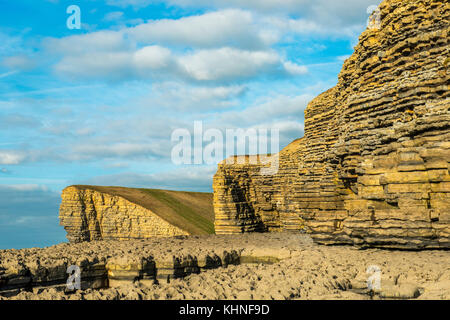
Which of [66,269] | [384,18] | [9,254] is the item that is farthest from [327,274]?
[9,254]

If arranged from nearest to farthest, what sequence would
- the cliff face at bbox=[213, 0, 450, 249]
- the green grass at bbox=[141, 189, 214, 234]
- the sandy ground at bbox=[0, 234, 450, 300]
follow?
the sandy ground at bbox=[0, 234, 450, 300]
the cliff face at bbox=[213, 0, 450, 249]
the green grass at bbox=[141, 189, 214, 234]

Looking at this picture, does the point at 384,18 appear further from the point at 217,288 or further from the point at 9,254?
the point at 9,254

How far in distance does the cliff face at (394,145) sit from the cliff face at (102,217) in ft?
113

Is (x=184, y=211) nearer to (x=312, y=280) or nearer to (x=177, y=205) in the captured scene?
(x=177, y=205)

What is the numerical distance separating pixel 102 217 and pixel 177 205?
44.2ft

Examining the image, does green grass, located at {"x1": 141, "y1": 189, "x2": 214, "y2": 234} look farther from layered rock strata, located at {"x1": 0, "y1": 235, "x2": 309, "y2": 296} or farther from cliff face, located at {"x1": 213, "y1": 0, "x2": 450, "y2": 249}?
layered rock strata, located at {"x1": 0, "y1": 235, "x2": 309, "y2": 296}

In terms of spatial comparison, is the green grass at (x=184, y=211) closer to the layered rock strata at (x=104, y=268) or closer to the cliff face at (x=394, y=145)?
the cliff face at (x=394, y=145)

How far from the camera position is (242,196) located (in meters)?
40.2

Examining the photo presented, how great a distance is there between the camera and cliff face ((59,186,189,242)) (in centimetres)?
5191

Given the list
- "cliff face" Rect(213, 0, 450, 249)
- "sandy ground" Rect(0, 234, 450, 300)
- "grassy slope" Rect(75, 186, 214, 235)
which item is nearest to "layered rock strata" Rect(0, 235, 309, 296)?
"sandy ground" Rect(0, 234, 450, 300)

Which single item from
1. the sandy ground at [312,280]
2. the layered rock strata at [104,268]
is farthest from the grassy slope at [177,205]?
the sandy ground at [312,280]

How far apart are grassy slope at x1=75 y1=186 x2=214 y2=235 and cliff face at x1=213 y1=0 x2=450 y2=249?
3531 centimetres
